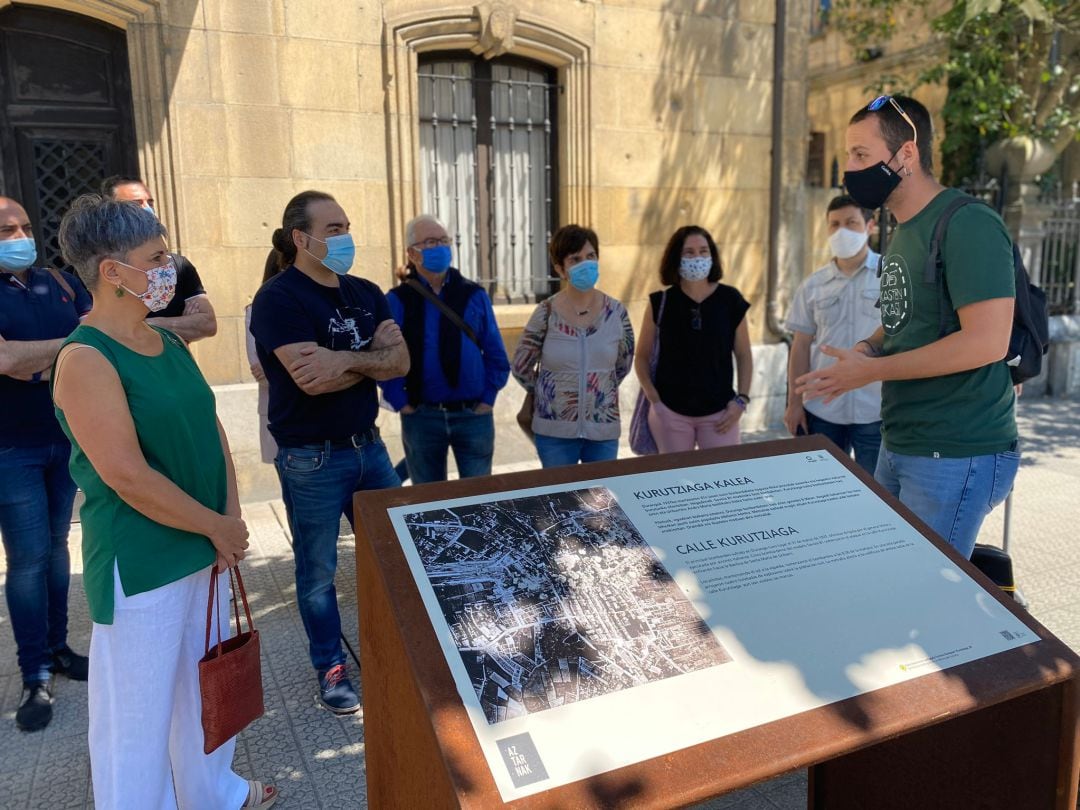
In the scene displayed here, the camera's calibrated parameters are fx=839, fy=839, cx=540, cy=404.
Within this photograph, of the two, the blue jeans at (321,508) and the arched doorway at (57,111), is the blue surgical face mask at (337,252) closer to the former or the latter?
the blue jeans at (321,508)

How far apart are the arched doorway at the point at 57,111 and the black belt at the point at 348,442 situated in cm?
376

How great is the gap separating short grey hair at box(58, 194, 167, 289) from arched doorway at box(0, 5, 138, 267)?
13.7ft

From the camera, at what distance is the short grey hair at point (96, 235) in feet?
7.28

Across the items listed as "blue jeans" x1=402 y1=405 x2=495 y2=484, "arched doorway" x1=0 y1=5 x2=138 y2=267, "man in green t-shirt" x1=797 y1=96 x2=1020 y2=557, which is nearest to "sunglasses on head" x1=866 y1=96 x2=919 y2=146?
"man in green t-shirt" x1=797 y1=96 x2=1020 y2=557

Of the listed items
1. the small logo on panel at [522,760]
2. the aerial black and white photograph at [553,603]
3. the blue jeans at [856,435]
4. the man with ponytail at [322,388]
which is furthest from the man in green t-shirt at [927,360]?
the man with ponytail at [322,388]

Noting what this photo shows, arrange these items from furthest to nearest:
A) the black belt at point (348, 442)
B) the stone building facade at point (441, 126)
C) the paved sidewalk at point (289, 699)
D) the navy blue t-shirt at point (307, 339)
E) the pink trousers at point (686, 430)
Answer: the stone building facade at point (441, 126)
the pink trousers at point (686, 430)
the black belt at point (348, 442)
the navy blue t-shirt at point (307, 339)
the paved sidewalk at point (289, 699)

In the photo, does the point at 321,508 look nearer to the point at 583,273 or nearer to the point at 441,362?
the point at 441,362

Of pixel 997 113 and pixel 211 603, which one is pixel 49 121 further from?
pixel 997 113

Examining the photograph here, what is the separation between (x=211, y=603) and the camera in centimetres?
237

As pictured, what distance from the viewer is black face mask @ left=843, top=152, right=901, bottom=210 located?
249 cm

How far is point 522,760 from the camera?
1.48 metres

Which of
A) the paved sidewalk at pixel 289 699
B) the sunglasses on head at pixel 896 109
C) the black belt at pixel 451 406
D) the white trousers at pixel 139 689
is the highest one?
the sunglasses on head at pixel 896 109

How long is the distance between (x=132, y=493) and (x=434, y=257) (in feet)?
7.31

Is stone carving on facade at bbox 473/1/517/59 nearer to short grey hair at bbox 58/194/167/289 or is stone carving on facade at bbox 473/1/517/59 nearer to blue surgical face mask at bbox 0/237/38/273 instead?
blue surgical face mask at bbox 0/237/38/273
